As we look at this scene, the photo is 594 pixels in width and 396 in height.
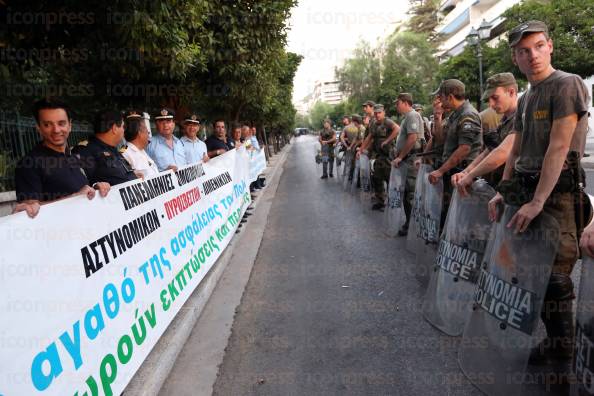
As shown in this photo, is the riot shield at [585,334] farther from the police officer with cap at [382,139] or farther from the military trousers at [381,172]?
the military trousers at [381,172]

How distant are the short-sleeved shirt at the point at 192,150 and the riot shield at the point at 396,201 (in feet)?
9.46

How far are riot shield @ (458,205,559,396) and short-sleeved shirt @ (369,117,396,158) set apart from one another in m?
4.98

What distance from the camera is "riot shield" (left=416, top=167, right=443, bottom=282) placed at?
4148 millimetres

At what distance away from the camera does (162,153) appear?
5.71 metres

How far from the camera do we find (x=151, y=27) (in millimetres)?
3832

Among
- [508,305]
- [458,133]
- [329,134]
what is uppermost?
[458,133]

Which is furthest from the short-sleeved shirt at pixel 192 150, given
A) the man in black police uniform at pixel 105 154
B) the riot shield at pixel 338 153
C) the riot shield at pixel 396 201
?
the riot shield at pixel 338 153

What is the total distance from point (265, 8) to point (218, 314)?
5.75m

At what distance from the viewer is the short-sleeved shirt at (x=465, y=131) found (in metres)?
4.18

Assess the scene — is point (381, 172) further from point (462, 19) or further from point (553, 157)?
point (462, 19)

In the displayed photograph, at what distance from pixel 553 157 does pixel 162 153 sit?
15.1 ft

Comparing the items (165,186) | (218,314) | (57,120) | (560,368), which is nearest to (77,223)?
(57,120)

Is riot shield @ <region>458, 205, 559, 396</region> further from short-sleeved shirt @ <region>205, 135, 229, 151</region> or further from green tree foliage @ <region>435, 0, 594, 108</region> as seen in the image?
green tree foliage @ <region>435, 0, 594, 108</region>

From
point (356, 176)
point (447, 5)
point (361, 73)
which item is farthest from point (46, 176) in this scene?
point (447, 5)
